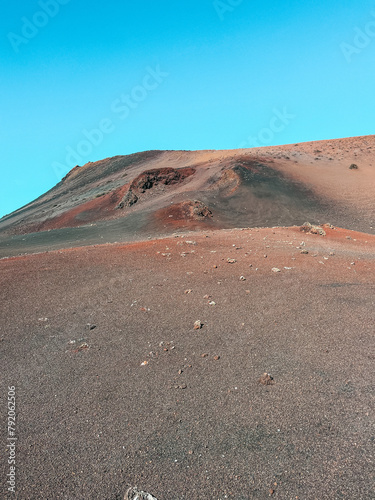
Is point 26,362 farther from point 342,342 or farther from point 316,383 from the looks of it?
point 342,342

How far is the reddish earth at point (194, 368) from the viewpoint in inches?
169

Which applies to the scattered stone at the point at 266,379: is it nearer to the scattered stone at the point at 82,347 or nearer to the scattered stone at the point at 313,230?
the scattered stone at the point at 82,347

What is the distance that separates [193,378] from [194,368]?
0.31 metres

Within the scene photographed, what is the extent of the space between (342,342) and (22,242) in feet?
86.5

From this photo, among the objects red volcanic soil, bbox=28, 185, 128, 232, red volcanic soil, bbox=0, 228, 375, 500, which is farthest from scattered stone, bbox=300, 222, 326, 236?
red volcanic soil, bbox=28, 185, 128, 232

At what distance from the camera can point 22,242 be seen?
27.9 metres

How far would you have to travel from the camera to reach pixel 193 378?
615 centimetres

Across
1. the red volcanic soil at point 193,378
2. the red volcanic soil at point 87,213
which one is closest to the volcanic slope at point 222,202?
the red volcanic soil at point 87,213

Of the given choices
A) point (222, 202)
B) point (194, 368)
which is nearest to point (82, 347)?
point (194, 368)

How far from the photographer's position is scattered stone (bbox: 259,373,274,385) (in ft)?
19.3

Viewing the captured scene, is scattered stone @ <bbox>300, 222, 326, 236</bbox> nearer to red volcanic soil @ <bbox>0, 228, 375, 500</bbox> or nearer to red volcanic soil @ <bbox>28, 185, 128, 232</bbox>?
red volcanic soil @ <bbox>0, 228, 375, 500</bbox>

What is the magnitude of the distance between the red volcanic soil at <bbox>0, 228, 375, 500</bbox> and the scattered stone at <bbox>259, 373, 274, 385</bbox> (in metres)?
0.10

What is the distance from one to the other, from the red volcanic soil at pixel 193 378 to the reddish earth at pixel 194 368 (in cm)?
2

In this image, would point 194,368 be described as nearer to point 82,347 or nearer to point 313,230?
point 82,347
